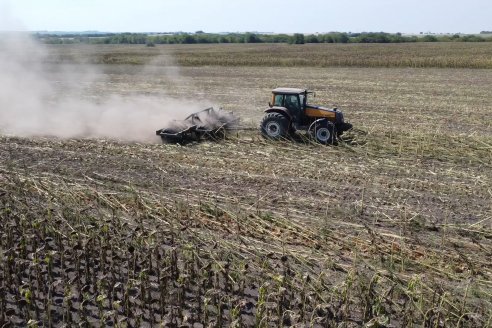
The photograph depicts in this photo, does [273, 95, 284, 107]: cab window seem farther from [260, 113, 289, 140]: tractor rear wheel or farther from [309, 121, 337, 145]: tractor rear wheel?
[309, 121, 337, 145]: tractor rear wheel

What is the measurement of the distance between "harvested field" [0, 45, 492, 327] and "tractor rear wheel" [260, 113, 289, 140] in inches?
23.0

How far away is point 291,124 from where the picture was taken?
46.6 ft

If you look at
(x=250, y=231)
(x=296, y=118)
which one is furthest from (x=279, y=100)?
(x=250, y=231)

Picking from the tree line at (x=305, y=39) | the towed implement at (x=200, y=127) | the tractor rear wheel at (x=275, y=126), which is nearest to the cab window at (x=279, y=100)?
the tractor rear wheel at (x=275, y=126)

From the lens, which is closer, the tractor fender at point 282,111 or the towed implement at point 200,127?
the tractor fender at point 282,111

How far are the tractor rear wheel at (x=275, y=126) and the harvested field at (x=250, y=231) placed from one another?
0.59 m

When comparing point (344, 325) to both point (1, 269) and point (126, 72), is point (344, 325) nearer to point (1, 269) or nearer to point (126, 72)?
point (1, 269)

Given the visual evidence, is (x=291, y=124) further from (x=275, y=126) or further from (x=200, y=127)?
(x=200, y=127)

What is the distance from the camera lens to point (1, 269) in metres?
7.05

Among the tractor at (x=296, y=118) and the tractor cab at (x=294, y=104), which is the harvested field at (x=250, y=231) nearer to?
the tractor at (x=296, y=118)

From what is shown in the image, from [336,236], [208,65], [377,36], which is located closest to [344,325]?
[336,236]

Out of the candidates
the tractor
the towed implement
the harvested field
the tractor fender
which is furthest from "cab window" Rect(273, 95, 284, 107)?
the towed implement

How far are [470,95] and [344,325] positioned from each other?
22.2 m

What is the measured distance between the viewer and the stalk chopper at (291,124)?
13.8 metres
